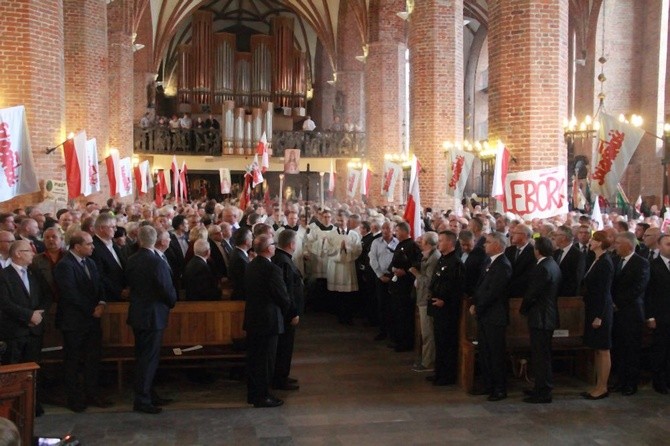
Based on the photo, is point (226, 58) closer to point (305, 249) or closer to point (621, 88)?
point (621, 88)

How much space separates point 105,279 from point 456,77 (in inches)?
476

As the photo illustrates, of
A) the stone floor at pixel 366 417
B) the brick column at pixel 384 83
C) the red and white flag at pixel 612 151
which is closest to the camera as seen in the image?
the stone floor at pixel 366 417

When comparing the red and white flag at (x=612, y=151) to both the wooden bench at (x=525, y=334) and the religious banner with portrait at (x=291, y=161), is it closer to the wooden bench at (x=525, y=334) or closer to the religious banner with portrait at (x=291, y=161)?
the wooden bench at (x=525, y=334)

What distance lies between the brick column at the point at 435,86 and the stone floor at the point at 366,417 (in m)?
9.62

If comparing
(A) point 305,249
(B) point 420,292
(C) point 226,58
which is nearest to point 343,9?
(C) point 226,58

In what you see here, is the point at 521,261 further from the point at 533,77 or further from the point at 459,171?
the point at 459,171

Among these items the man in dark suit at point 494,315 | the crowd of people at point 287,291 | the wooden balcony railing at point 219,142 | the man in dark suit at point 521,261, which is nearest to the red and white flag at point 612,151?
the crowd of people at point 287,291

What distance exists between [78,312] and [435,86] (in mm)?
12357

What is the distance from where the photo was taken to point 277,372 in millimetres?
6844

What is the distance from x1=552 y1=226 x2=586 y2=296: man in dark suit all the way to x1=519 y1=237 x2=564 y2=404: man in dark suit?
2.44 feet

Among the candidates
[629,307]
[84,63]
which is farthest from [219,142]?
[629,307]

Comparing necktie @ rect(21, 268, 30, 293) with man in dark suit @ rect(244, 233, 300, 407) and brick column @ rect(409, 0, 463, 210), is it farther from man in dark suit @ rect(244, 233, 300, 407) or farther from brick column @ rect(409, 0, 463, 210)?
brick column @ rect(409, 0, 463, 210)

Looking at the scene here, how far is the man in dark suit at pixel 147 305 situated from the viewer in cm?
589

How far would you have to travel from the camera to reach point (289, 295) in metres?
6.61
